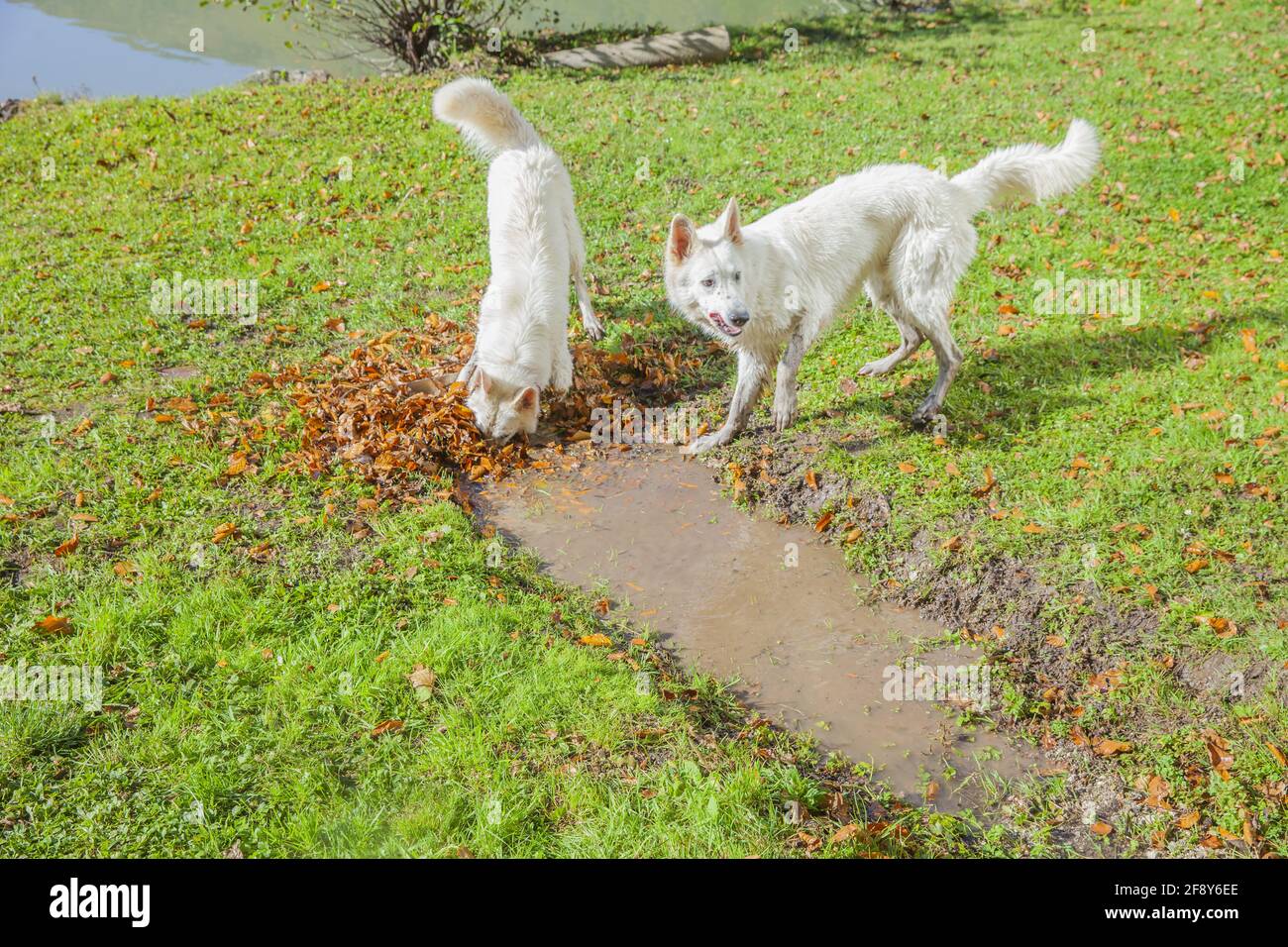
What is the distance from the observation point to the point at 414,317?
8234 millimetres

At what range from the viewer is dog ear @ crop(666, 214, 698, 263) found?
559 centimetres

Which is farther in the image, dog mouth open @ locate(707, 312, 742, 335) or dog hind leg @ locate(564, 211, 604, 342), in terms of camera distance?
dog hind leg @ locate(564, 211, 604, 342)

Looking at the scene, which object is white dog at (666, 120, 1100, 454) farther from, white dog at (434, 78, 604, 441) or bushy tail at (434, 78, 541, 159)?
bushy tail at (434, 78, 541, 159)

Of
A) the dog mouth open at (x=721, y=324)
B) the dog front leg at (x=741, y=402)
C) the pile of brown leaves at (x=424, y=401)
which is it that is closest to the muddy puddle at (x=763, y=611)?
the dog front leg at (x=741, y=402)

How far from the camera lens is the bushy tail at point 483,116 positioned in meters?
7.02

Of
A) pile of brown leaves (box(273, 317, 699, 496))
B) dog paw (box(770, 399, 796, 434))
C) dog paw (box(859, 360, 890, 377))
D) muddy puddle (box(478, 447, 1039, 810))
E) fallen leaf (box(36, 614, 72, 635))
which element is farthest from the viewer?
dog paw (box(859, 360, 890, 377))

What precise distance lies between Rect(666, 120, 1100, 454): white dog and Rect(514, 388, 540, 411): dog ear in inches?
48.8

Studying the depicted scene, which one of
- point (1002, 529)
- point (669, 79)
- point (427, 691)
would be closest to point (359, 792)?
point (427, 691)

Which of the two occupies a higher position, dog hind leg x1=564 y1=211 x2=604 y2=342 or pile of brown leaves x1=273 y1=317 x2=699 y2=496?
dog hind leg x1=564 y1=211 x2=604 y2=342

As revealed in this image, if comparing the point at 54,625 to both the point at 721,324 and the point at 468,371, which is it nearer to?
the point at 468,371

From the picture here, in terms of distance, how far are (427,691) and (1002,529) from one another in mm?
3756

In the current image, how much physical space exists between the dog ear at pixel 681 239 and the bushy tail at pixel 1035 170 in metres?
2.32

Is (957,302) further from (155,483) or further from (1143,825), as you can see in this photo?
(155,483)

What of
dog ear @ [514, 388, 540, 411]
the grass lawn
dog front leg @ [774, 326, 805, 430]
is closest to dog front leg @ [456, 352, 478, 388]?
dog ear @ [514, 388, 540, 411]
